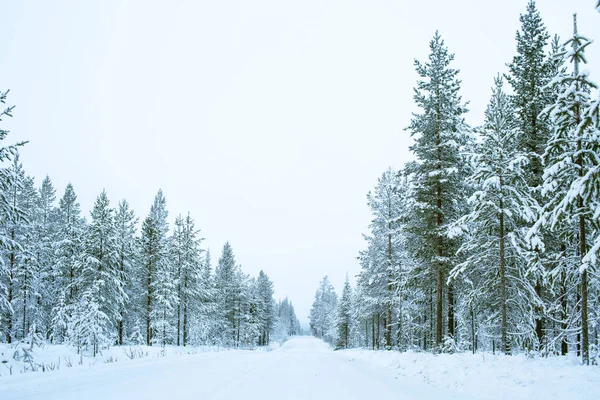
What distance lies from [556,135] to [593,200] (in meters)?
2.28

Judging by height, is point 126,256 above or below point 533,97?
below

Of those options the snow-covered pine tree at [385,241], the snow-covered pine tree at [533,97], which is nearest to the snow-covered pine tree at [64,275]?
the snow-covered pine tree at [385,241]

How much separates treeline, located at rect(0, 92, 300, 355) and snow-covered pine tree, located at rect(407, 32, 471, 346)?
1919 centimetres

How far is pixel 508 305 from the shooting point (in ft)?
53.5

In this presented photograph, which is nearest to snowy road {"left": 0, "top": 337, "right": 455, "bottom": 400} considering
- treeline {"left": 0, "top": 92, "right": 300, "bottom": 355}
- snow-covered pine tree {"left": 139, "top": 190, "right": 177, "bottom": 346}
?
treeline {"left": 0, "top": 92, "right": 300, "bottom": 355}

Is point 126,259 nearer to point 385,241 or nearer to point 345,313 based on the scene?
point 385,241

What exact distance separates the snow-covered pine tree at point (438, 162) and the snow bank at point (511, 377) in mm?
6497

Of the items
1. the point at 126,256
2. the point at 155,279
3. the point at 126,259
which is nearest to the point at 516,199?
the point at 155,279

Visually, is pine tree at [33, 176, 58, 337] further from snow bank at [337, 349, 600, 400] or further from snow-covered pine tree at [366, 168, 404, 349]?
snow bank at [337, 349, 600, 400]

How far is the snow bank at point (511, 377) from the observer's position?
7.91 m

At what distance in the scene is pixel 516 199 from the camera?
47.5 ft

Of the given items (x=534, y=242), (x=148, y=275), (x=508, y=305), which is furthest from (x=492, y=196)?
(x=148, y=275)

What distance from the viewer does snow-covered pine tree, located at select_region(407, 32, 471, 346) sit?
739 inches

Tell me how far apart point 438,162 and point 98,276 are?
1015 inches
